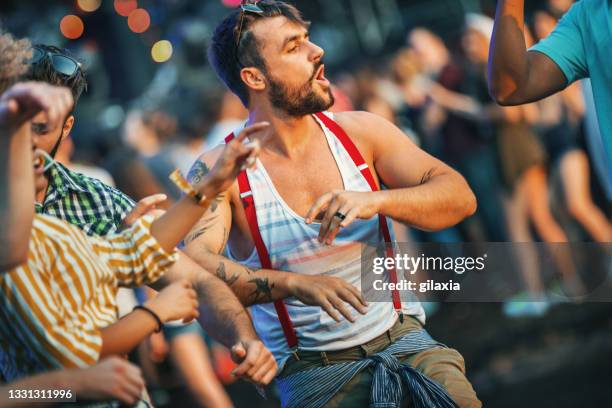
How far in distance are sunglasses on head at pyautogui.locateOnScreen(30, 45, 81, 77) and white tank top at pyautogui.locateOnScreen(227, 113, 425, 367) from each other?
780 mm

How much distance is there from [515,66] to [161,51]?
1059cm

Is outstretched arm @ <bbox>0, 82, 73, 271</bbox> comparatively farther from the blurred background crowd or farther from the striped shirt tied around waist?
the blurred background crowd

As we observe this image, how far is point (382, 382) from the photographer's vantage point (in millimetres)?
3385

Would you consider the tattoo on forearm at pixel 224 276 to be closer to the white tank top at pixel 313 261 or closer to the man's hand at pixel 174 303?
the white tank top at pixel 313 261

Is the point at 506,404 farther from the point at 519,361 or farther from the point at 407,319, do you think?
the point at 407,319

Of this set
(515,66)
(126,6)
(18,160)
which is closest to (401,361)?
(515,66)

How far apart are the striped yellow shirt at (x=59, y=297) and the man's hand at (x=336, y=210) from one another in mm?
620

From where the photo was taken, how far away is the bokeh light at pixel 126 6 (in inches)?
551

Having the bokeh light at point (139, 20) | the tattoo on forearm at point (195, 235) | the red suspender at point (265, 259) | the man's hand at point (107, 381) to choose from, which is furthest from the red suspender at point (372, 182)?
the bokeh light at point (139, 20)

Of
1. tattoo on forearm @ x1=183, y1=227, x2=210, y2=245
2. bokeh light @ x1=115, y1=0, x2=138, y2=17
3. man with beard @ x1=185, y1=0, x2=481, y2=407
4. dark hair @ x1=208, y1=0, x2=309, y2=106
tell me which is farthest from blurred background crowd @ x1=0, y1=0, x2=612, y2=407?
bokeh light @ x1=115, y1=0, x2=138, y2=17

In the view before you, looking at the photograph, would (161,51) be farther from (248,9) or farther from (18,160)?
(18,160)

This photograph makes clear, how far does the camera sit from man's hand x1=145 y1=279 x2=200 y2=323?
106 inches

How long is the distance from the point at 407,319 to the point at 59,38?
10904 millimetres

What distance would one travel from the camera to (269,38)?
398 cm
